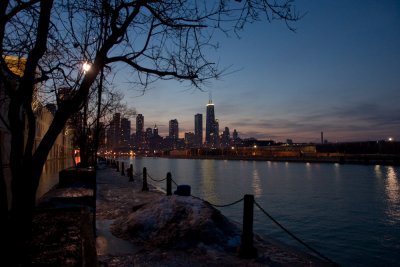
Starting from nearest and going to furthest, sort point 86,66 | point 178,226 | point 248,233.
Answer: point 248,233
point 86,66
point 178,226

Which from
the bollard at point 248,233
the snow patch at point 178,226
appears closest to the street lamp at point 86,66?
the snow patch at point 178,226

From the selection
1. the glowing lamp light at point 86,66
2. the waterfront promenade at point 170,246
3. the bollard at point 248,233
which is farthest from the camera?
the glowing lamp light at point 86,66

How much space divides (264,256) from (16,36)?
7667mm

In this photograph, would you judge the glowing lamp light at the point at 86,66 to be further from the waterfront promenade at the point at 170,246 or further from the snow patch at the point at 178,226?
the snow patch at the point at 178,226

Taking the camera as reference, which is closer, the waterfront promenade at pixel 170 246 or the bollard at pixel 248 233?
the waterfront promenade at pixel 170 246

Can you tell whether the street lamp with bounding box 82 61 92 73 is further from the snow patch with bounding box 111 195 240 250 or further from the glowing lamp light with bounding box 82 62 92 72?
the snow patch with bounding box 111 195 240 250

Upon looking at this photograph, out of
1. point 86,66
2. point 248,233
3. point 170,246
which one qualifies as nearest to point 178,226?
point 170,246

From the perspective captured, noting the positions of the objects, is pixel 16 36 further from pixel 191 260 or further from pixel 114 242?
pixel 191 260

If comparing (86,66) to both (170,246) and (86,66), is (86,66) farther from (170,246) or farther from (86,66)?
(170,246)

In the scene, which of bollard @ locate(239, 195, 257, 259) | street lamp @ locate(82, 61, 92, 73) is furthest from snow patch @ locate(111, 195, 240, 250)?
street lamp @ locate(82, 61, 92, 73)

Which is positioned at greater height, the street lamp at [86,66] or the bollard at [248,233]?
the street lamp at [86,66]

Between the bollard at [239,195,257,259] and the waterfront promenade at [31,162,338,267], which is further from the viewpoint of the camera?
the bollard at [239,195,257,259]

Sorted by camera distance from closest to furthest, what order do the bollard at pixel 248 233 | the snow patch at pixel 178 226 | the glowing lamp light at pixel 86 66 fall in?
the bollard at pixel 248 233 < the glowing lamp light at pixel 86 66 < the snow patch at pixel 178 226

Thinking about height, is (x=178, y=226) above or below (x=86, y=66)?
below
